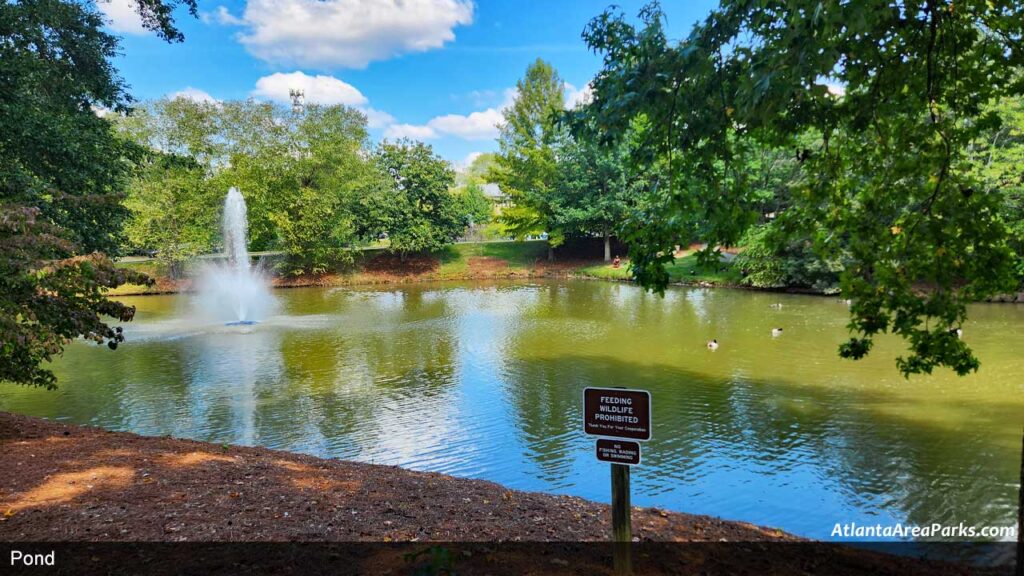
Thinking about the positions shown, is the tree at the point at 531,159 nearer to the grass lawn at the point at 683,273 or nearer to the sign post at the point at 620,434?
the grass lawn at the point at 683,273

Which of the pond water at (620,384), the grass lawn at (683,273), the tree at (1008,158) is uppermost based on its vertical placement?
the tree at (1008,158)

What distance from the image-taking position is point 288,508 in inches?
224

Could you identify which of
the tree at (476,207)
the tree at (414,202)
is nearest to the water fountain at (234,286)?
the tree at (414,202)

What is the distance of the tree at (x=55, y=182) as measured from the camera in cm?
612

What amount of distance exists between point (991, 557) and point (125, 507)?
8.17 m

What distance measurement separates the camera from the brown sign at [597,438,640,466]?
3998 mm

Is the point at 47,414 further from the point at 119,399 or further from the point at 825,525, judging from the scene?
the point at 825,525

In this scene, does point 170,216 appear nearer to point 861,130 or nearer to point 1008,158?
point 861,130

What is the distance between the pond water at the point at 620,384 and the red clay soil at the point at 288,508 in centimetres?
152

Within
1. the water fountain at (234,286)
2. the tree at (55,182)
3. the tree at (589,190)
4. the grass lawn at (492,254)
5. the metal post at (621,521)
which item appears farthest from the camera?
the grass lawn at (492,254)

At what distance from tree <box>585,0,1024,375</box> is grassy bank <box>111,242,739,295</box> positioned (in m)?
31.9

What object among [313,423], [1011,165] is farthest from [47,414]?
[1011,165]

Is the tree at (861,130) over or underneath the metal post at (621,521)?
over

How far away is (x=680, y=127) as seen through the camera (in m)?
5.34
